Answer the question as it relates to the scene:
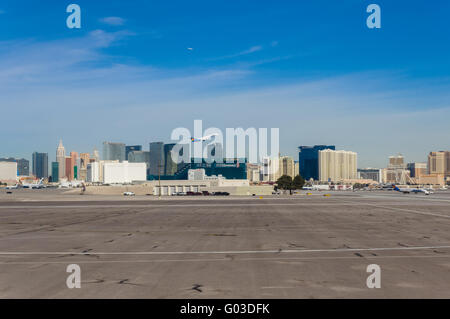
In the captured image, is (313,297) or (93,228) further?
(93,228)

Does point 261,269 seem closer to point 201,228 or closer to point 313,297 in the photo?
point 313,297

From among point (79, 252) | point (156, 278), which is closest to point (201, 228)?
point (79, 252)

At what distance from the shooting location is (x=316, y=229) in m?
27.8

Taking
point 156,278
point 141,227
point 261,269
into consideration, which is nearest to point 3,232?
point 141,227

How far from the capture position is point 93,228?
2923 cm

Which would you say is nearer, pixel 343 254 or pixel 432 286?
pixel 432 286
